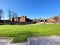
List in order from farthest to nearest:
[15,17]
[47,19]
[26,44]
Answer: [15,17]
[47,19]
[26,44]

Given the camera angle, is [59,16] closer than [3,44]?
No

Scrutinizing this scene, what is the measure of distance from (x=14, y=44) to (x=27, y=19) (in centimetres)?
4307

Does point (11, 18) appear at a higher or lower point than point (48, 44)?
higher

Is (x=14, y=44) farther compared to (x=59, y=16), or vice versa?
(x=59, y=16)

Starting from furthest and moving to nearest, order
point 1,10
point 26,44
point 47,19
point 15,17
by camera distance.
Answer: point 15,17 < point 47,19 < point 1,10 < point 26,44

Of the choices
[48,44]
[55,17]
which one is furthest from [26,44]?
[55,17]

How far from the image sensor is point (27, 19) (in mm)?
49906

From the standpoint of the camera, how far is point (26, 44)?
6.88 meters

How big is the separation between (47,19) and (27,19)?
9285 mm

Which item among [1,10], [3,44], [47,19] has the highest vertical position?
[1,10]

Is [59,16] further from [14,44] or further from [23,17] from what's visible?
[14,44]

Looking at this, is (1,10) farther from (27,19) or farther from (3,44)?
(3,44)

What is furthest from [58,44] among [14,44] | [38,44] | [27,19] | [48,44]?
[27,19]

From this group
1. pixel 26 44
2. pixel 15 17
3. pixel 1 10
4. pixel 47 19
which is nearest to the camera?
pixel 26 44
